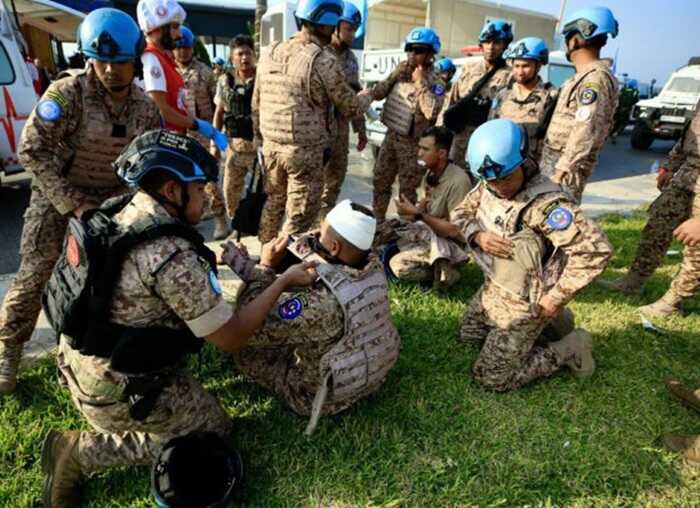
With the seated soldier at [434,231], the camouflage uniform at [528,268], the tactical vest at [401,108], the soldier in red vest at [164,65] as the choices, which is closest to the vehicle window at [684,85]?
the tactical vest at [401,108]

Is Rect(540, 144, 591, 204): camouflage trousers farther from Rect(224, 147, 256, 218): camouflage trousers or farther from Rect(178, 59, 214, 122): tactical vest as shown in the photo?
Rect(178, 59, 214, 122): tactical vest

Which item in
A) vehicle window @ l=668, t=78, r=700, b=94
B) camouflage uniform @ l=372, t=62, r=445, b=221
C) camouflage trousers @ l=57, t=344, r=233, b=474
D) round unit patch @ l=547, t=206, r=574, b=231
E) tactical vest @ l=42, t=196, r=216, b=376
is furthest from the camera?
vehicle window @ l=668, t=78, r=700, b=94

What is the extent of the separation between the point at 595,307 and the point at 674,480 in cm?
174

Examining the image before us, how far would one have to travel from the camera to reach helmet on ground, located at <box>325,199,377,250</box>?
7.16 ft

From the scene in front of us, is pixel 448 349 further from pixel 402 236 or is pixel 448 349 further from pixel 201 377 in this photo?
pixel 201 377

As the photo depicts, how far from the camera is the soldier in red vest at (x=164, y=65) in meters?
3.12

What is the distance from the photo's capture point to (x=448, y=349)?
3.21m

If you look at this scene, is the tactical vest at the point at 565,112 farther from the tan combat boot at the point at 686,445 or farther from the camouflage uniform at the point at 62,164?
the camouflage uniform at the point at 62,164

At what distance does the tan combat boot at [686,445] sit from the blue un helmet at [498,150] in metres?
1.58

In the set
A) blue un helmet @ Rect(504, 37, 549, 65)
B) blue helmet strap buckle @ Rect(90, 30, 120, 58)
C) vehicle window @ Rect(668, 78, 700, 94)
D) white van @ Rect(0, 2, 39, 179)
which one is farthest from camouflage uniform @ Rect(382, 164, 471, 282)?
vehicle window @ Rect(668, 78, 700, 94)

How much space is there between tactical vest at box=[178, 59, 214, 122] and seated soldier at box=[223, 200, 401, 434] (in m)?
3.44

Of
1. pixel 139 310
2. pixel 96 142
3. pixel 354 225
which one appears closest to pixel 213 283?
pixel 139 310

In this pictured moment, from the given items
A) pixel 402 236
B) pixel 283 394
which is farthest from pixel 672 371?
pixel 283 394

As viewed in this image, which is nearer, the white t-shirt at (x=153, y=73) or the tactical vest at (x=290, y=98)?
the white t-shirt at (x=153, y=73)
